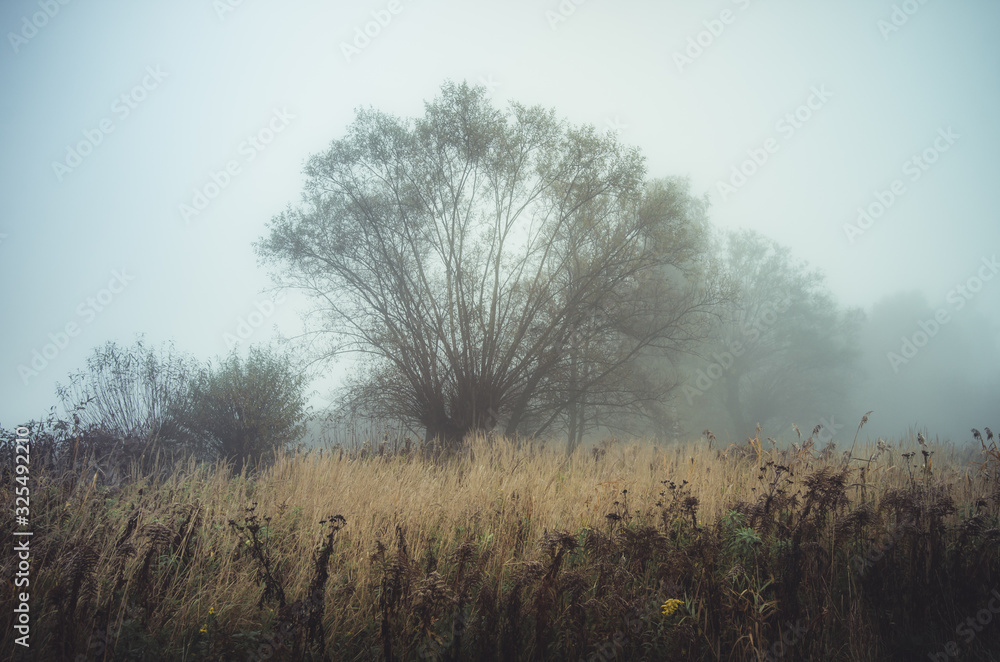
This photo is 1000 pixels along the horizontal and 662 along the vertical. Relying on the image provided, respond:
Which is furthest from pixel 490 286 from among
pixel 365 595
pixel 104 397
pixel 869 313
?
pixel 869 313

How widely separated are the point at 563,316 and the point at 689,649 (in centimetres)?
1232

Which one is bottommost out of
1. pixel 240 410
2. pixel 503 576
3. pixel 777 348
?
pixel 503 576

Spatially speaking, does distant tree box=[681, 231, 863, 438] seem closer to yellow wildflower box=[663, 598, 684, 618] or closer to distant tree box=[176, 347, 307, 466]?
distant tree box=[176, 347, 307, 466]

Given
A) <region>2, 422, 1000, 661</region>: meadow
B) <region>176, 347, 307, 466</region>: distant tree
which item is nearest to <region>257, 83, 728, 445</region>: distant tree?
<region>176, 347, 307, 466</region>: distant tree

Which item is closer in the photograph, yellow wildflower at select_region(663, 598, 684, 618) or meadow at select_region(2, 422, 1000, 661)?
meadow at select_region(2, 422, 1000, 661)

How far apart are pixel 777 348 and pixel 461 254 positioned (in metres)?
20.6

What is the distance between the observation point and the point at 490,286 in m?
15.3

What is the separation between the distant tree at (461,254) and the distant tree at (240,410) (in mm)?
1824

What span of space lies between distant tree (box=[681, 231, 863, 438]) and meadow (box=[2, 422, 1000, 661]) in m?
22.0

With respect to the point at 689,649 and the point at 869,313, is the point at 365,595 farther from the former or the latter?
the point at 869,313

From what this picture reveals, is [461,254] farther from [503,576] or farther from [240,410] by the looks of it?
[503,576]

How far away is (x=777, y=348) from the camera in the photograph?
27.4m

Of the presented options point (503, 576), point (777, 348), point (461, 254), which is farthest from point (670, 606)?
point (777, 348)

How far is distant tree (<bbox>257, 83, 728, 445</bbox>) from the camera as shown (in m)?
14.6
